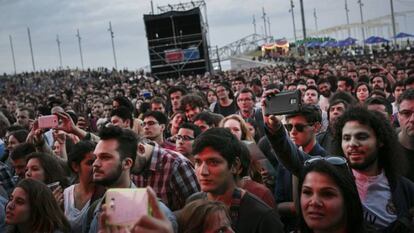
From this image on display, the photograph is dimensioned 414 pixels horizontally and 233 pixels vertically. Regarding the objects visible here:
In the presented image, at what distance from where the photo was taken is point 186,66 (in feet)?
106

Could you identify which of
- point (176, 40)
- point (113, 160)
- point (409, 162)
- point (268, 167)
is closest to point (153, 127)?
point (268, 167)

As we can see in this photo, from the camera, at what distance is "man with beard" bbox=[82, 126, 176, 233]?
3.80 meters

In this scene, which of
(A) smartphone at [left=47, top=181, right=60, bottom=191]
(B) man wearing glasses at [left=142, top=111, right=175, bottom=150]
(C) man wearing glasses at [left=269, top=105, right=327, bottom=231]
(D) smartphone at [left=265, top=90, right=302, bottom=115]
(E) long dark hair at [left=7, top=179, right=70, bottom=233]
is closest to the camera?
(D) smartphone at [left=265, top=90, right=302, bottom=115]

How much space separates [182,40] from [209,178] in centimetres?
2831

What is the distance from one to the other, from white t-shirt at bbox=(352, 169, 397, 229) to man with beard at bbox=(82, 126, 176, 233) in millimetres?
1650

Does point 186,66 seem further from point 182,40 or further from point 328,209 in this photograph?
point 328,209

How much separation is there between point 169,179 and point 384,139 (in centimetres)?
179

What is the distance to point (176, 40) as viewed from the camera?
102 feet

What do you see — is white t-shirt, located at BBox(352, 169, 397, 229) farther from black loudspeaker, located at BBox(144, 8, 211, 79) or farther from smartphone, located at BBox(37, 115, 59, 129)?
black loudspeaker, located at BBox(144, 8, 211, 79)

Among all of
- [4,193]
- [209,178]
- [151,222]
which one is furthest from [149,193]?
[4,193]

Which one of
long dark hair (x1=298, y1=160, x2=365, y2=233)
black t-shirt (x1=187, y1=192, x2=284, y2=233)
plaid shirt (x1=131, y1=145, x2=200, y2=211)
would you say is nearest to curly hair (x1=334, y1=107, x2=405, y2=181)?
long dark hair (x1=298, y1=160, x2=365, y2=233)

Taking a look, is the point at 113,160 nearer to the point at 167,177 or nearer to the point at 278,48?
the point at 167,177

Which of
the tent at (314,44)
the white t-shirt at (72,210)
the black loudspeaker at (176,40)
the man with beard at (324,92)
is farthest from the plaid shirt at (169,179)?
the tent at (314,44)

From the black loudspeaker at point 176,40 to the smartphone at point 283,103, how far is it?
27.3 metres
